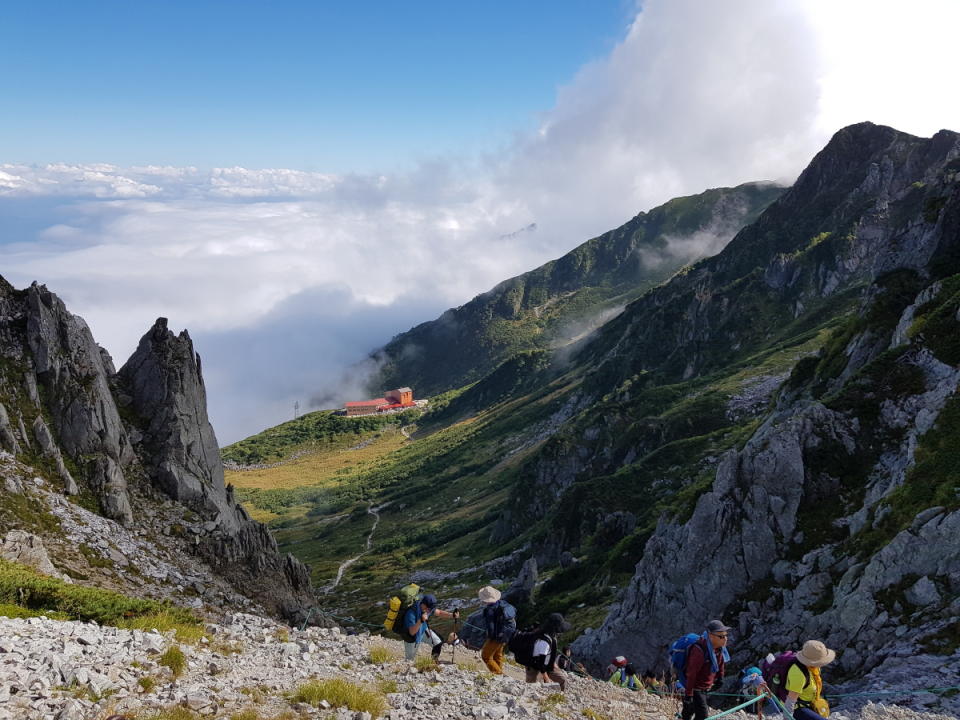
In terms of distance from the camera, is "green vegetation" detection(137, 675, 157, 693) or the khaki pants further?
the khaki pants

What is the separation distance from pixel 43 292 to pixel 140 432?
11558 millimetres

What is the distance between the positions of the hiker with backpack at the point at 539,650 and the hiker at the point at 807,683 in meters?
5.37

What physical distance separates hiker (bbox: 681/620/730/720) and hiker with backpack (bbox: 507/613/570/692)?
319cm

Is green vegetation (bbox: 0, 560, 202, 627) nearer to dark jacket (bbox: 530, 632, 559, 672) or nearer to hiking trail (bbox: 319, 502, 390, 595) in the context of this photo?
dark jacket (bbox: 530, 632, 559, 672)

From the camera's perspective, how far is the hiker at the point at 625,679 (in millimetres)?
25781

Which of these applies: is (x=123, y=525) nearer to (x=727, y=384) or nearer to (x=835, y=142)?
(x=727, y=384)

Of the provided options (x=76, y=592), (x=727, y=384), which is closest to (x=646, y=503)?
(x=727, y=384)

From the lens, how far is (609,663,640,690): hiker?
84.6ft

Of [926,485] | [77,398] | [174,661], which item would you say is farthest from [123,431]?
[926,485]

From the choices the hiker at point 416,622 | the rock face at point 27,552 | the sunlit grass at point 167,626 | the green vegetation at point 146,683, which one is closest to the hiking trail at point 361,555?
the rock face at point 27,552

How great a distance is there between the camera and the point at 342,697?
50.0 ft

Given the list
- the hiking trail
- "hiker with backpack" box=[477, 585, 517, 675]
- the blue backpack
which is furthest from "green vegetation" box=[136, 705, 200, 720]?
the hiking trail

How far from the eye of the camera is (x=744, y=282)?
422 ft

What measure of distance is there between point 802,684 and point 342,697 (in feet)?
34.0
